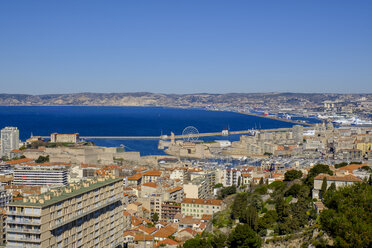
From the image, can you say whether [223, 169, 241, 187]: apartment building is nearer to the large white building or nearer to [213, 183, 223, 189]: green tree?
[213, 183, 223, 189]: green tree

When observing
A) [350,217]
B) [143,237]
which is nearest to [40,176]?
[143,237]

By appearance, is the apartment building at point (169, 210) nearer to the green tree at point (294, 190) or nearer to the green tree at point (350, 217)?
the green tree at point (294, 190)

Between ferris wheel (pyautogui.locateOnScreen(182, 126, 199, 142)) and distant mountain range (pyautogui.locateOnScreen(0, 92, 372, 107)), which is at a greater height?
distant mountain range (pyautogui.locateOnScreen(0, 92, 372, 107))

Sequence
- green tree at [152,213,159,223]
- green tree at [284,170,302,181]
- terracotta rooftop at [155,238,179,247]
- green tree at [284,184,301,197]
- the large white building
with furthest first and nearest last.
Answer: the large white building, green tree at [152,213,159,223], green tree at [284,170,302,181], green tree at [284,184,301,197], terracotta rooftop at [155,238,179,247]

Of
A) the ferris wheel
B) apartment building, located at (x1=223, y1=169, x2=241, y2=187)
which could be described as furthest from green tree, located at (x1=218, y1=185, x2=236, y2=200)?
the ferris wheel

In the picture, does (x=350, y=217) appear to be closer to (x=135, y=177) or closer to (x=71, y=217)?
(x=71, y=217)

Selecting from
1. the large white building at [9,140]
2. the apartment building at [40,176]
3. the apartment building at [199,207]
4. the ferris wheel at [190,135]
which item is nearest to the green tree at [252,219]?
the apartment building at [199,207]
